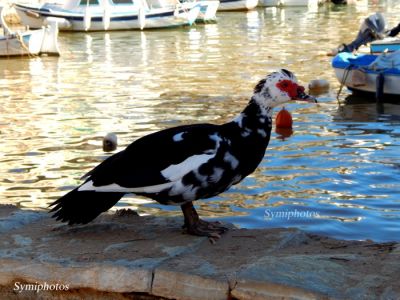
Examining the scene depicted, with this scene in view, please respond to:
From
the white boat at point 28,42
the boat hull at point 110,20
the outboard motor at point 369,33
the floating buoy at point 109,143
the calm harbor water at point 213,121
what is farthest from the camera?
the boat hull at point 110,20

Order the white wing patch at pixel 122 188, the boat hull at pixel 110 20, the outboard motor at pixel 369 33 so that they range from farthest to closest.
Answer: the boat hull at pixel 110 20
the outboard motor at pixel 369 33
the white wing patch at pixel 122 188

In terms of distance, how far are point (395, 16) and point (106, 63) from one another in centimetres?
1900

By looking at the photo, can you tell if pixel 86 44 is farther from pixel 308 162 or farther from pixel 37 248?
pixel 37 248

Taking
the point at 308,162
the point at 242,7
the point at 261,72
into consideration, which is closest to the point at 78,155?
the point at 308,162

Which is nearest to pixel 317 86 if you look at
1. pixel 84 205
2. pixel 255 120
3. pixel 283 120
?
pixel 283 120

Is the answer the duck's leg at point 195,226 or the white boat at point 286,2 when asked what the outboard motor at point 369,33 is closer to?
the duck's leg at point 195,226

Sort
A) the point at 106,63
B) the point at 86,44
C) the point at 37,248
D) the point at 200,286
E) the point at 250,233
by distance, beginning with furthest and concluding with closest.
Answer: the point at 86,44 → the point at 106,63 → the point at 250,233 → the point at 37,248 → the point at 200,286

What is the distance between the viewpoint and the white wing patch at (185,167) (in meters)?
5.41

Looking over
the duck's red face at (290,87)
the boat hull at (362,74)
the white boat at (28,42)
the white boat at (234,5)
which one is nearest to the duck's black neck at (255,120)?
the duck's red face at (290,87)

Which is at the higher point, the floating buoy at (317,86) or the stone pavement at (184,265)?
the stone pavement at (184,265)

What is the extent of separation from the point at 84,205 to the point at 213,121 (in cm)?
990

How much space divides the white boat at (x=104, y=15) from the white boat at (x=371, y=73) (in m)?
17.4

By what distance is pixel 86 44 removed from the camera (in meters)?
30.2

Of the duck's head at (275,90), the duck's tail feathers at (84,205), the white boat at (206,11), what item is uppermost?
the duck's head at (275,90)
